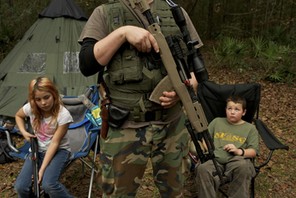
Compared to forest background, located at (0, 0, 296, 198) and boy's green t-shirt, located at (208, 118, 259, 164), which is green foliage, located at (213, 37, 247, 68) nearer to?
forest background, located at (0, 0, 296, 198)

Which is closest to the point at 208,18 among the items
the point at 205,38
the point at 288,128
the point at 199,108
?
the point at 205,38

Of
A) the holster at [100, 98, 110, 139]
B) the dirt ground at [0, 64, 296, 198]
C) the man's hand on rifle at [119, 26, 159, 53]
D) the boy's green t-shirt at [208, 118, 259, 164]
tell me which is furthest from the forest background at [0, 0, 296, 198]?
the man's hand on rifle at [119, 26, 159, 53]

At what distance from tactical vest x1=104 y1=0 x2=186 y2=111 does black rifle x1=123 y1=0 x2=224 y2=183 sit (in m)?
0.06

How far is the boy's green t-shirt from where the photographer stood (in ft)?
11.8

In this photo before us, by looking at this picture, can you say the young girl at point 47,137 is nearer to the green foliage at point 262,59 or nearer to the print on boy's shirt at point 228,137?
the print on boy's shirt at point 228,137

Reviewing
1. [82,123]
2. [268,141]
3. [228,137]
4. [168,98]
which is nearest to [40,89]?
[82,123]

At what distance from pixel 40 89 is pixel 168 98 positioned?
1.64m

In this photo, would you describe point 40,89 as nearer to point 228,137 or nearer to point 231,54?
point 228,137

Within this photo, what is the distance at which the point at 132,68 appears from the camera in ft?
6.32

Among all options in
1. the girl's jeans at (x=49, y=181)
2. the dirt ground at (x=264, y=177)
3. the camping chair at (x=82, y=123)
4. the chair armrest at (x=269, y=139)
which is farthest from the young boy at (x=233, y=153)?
the girl's jeans at (x=49, y=181)

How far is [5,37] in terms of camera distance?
30.3 feet

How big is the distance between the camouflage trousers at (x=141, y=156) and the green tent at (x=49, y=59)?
3.82 metres

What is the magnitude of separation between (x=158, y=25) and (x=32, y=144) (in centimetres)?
192

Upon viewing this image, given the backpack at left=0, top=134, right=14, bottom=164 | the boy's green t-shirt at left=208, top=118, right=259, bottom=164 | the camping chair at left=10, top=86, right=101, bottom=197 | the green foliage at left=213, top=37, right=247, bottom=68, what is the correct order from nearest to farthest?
the boy's green t-shirt at left=208, top=118, right=259, bottom=164 → the camping chair at left=10, top=86, right=101, bottom=197 → the backpack at left=0, top=134, right=14, bottom=164 → the green foliage at left=213, top=37, right=247, bottom=68
